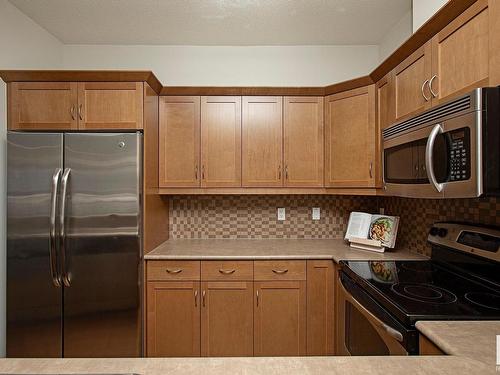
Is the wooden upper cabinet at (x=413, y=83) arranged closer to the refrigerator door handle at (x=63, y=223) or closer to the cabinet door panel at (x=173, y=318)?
the cabinet door panel at (x=173, y=318)

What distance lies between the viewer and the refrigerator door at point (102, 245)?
237 centimetres

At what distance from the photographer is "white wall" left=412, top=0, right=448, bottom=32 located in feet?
6.15

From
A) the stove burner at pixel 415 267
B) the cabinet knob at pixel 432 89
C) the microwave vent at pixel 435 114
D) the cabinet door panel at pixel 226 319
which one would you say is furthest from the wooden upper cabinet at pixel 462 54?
the cabinet door panel at pixel 226 319

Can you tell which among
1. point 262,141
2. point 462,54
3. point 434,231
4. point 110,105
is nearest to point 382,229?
point 434,231

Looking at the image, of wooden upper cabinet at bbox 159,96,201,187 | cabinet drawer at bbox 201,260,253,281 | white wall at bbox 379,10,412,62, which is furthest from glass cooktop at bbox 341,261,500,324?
white wall at bbox 379,10,412,62

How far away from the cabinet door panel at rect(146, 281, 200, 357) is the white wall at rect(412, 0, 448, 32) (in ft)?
7.35

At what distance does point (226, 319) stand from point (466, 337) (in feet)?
5.60

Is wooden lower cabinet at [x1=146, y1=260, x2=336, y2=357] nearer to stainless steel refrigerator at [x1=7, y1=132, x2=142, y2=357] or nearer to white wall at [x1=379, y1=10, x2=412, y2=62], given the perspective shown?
stainless steel refrigerator at [x1=7, y1=132, x2=142, y2=357]

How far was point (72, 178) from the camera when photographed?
2.37 m

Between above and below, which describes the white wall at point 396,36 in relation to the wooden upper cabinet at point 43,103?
above

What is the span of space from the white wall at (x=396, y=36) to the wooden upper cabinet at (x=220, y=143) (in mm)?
1374

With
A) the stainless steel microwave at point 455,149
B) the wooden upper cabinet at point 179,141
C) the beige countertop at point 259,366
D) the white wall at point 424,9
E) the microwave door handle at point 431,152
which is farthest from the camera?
the wooden upper cabinet at point 179,141

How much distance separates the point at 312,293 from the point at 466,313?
130cm

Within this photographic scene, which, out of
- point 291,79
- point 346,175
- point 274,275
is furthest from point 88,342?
point 291,79
